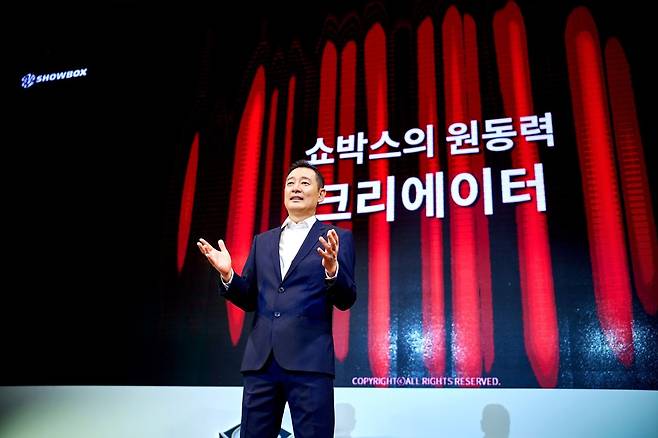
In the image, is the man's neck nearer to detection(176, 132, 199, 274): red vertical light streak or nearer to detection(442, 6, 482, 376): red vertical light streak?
detection(442, 6, 482, 376): red vertical light streak

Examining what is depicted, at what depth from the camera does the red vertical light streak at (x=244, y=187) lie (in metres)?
3.04

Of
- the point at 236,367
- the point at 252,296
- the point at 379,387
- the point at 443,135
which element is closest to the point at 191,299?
the point at 236,367

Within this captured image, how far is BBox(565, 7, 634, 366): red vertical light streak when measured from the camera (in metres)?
2.51

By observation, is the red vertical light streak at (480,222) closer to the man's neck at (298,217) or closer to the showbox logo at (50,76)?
the man's neck at (298,217)

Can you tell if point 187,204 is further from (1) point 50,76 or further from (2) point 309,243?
(2) point 309,243

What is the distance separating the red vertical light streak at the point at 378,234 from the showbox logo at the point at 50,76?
73.7 inches

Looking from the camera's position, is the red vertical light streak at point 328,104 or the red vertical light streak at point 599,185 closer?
the red vertical light streak at point 599,185

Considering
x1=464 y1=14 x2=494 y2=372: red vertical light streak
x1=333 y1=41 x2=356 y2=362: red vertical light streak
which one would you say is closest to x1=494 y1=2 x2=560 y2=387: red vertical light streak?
x1=464 y1=14 x2=494 y2=372: red vertical light streak

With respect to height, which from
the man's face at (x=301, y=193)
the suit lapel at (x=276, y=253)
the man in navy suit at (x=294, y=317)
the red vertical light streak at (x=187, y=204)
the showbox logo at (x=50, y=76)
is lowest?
the man in navy suit at (x=294, y=317)

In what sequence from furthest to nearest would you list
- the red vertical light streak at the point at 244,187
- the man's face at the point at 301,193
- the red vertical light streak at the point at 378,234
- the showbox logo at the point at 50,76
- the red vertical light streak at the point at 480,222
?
the showbox logo at the point at 50,76 < the red vertical light streak at the point at 244,187 < the red vertical light streak at the point at 378,234 < the red vertical light streak at the point at 480,222 < the man's face at the point at 301,193

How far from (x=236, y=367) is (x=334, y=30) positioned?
195 centimetres

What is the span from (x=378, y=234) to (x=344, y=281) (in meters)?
1.31

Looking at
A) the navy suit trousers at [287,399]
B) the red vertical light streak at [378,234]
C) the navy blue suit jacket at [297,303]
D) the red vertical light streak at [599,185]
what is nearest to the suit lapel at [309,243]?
the navy blue suit jacket at [297,303]

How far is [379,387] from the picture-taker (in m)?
2.69
